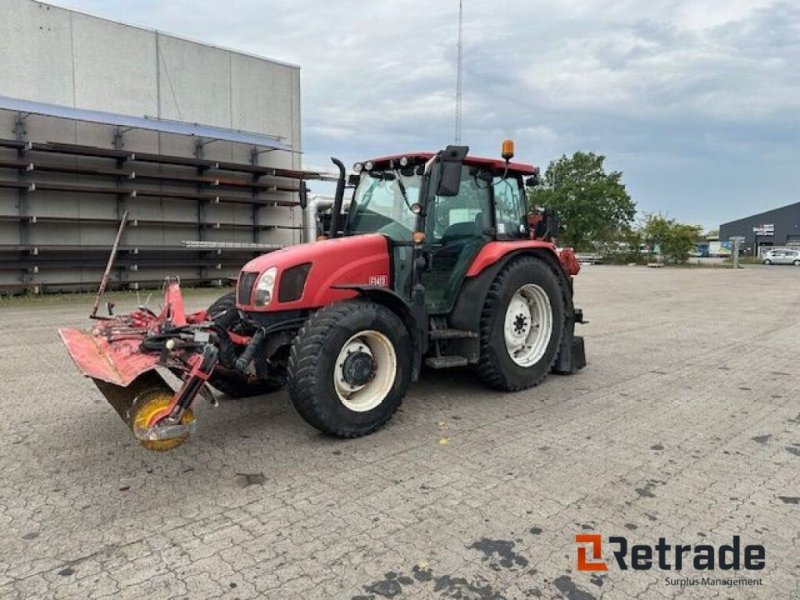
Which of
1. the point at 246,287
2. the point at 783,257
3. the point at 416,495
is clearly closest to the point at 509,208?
the point at 246,287

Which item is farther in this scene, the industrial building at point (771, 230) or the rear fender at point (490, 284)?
the industrial building at point (771, 230)

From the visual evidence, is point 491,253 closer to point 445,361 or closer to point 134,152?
point 445,361

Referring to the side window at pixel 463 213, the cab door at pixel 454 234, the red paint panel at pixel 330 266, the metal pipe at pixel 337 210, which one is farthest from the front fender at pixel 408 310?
the metal pipe at pixel 337 210

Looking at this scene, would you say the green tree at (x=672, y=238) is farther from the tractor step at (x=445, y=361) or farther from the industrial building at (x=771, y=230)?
the tractor step at (x=445, y=361)

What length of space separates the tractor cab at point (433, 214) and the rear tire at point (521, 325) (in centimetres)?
37

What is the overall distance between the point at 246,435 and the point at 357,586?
6.68 feet

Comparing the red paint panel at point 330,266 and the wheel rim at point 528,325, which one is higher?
the red paint panel at point 330,266

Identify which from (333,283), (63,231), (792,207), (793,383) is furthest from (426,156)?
(792,207)

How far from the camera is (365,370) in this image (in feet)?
13.8

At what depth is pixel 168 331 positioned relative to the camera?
12.6 feet

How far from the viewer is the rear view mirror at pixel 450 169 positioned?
4.52 meters

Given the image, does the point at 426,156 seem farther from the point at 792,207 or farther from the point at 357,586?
the point at 792,207

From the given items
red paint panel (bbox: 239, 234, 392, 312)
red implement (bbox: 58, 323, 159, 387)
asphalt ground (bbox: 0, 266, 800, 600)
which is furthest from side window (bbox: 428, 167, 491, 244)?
red implement (bbox: 58, 323, 159, 387)

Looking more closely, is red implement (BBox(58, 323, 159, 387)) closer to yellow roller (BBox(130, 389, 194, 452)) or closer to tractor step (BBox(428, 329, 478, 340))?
yellow roller (BBox(130, 389, 194, 452))
